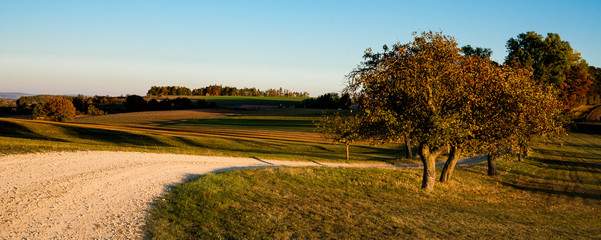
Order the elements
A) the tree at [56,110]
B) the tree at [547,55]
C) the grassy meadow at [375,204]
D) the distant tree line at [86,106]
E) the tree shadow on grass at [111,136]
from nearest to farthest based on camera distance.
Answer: the grassy meadow at [375,204] → the tree at [547,55] → the tree shadow on grass at [111,136] → the tree at [56,110] → the distant tree line at [86,106]

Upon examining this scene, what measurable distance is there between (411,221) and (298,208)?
457cm

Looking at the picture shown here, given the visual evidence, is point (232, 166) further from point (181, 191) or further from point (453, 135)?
point (453, 135)

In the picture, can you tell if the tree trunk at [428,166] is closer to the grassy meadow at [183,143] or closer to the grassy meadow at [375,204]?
the grassy meadow at [375,204]

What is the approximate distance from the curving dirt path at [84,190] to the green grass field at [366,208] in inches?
46.6

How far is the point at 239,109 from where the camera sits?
11138 cm

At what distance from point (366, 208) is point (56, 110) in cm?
7836

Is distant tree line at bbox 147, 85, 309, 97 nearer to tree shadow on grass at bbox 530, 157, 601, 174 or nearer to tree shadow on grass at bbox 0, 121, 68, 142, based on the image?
tree shadow on grass at bbox 0, 121, 68, 142

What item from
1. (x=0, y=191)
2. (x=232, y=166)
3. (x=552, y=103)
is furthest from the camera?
(x=232, y=166)

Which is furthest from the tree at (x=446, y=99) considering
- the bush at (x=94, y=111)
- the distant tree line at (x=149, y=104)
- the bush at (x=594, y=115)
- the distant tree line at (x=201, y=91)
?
the distant tree line at (x=201, y=91)

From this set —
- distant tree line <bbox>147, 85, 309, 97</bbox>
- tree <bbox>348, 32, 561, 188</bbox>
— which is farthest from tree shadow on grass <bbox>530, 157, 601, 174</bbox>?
distant tree line <bbox>147, 85, 309, 97</bbox>

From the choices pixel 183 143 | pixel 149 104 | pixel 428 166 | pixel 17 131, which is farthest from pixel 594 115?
pixel 149 104

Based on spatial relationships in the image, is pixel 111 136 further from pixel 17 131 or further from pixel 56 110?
pixel 56 110

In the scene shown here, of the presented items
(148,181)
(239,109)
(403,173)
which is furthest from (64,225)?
(239,109)

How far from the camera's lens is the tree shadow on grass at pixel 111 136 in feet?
139
